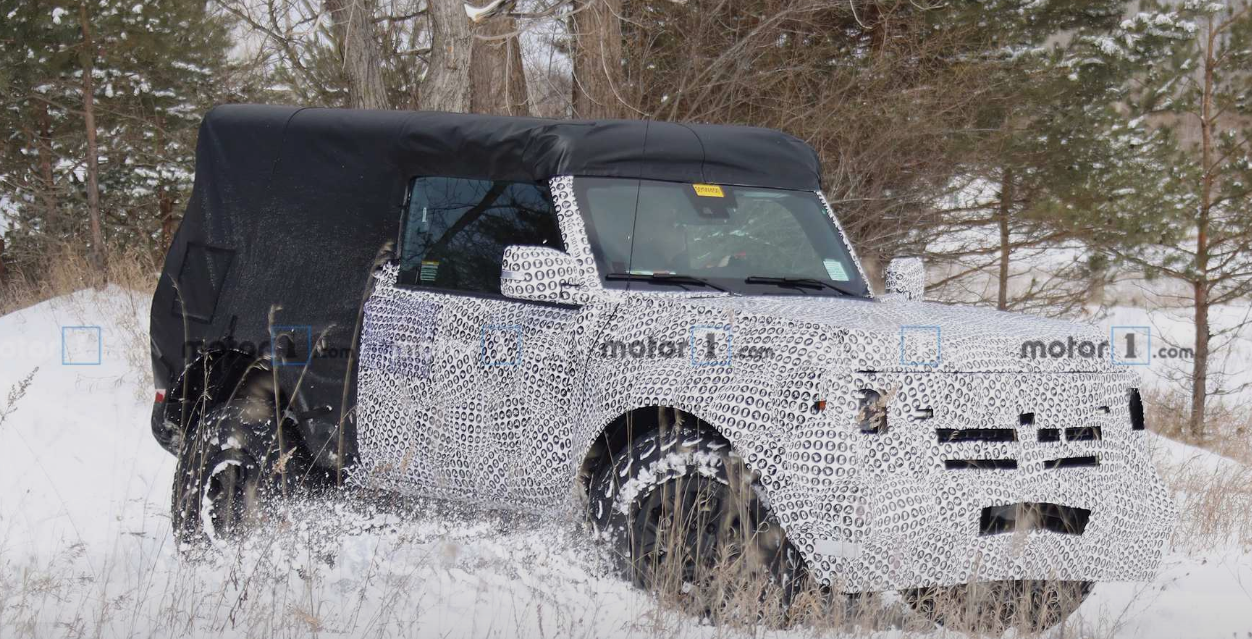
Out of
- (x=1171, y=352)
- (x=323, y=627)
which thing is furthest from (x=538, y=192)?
(x=1171, y=352)

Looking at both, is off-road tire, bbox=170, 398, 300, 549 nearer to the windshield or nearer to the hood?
the windshield

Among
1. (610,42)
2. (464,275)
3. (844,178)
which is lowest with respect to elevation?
(464,275)

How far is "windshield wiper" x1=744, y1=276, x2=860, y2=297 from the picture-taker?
5070 mm

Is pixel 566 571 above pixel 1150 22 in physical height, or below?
below

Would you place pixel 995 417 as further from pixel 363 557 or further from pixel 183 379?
pixel 183 379

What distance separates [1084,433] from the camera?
4.25m

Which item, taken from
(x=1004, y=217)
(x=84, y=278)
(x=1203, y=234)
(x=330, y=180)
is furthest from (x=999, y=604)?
(x=1203, y=234)

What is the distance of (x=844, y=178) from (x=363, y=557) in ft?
39.3

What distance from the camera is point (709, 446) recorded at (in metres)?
4.12

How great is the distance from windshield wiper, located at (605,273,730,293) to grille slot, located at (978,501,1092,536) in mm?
1428

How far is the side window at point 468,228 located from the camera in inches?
203

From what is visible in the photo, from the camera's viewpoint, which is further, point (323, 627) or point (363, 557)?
point (363, 557)

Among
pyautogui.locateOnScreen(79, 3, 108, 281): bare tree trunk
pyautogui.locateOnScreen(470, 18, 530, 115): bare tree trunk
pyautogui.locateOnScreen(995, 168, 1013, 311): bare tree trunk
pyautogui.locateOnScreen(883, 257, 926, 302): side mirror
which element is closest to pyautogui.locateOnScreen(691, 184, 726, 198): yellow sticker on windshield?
pyautogui.locateOnScreen(883, 257, 926, 302): side mirror

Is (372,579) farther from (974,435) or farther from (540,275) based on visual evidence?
(974,435)
